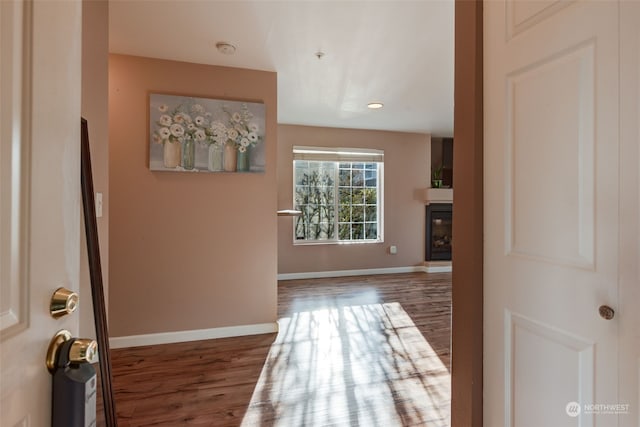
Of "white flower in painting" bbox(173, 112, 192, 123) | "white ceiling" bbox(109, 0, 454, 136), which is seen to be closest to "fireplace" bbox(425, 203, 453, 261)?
"white ceiling" bbox(109, 0, 454, 136)

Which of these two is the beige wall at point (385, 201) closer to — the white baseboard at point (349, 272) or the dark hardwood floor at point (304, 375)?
the white baseboard at point (349, 272)

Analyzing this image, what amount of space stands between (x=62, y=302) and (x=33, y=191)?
20 cm

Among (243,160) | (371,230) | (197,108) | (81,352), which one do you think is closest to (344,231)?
(371,230)

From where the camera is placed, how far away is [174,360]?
2.38 metres

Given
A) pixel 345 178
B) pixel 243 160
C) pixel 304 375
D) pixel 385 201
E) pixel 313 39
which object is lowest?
pixel 304 375

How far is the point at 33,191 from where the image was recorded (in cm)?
49

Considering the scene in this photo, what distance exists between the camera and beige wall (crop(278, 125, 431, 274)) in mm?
4934

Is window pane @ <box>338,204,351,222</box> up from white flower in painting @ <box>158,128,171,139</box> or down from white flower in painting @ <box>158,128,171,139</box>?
down

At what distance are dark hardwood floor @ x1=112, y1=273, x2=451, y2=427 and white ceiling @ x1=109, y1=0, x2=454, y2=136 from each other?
2.42 meters

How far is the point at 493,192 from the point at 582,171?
0.33 metres

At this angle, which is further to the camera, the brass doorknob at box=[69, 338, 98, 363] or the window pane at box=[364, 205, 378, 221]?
the window pane at box=[364, 205, 378, 221]

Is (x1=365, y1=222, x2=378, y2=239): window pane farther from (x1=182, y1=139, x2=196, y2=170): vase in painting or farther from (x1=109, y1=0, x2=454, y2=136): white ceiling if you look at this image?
(x1=182, y1=139, x2=196, y2=170): vase in painting

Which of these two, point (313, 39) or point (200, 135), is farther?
point (200, 135)

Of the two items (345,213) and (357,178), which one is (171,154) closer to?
(345,213)
